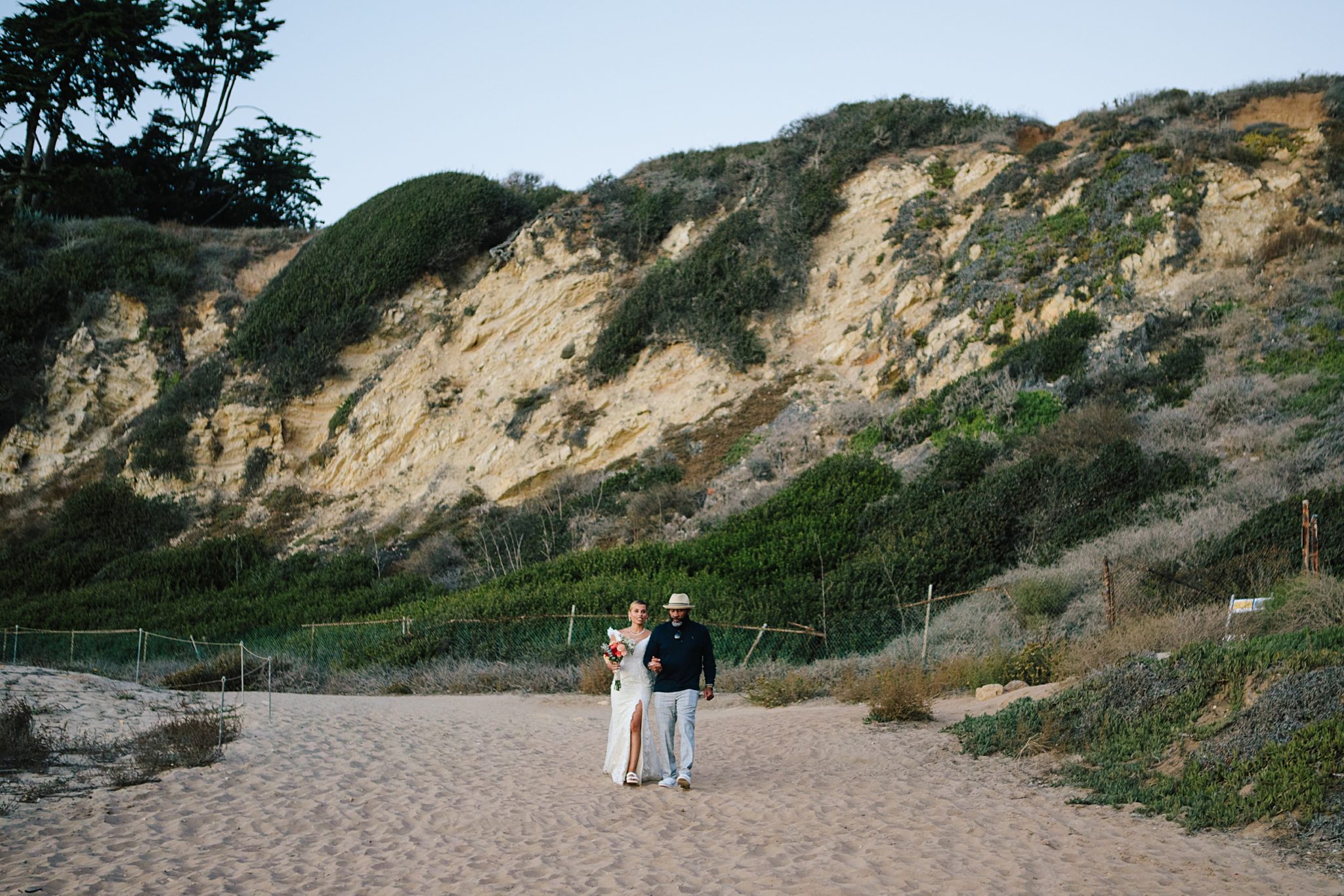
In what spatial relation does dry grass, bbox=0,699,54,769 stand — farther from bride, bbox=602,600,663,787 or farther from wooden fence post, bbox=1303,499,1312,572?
wooden fence post, bbox=1303,499,1312,572

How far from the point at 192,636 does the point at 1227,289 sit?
2302cm

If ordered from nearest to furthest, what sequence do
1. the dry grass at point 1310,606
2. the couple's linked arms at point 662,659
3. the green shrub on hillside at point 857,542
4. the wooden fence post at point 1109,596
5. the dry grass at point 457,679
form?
the couple's linked arms at point 662,659 < the dry grass at point 1310,606 < the wooden fence post at point 1109,596 < the dry grass at point 457,679 < the green shrub on hillside at point 857,542

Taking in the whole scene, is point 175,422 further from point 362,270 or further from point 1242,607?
point 1242,607

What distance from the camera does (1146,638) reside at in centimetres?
1058

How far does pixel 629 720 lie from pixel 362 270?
27299 millimetres

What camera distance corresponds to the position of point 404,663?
58.5ft

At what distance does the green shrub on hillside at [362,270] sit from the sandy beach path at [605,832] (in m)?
23.4

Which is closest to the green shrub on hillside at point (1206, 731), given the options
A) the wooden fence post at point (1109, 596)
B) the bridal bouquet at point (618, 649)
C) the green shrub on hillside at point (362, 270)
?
the wooden fence post at point (1109, 596)

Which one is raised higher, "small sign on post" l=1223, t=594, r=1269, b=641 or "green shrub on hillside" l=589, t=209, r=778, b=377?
"green shrub on hillside" l=589, t=209, r=778, b=377

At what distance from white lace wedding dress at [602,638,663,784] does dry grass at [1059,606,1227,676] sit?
4676mm

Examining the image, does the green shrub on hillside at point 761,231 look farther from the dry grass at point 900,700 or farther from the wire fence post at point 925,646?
the dry grass at point 900,700

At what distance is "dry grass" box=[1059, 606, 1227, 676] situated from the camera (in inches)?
405

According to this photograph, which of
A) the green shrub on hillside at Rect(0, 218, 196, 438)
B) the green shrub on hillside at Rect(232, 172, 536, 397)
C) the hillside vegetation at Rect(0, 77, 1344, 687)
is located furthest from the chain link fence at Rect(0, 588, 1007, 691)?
the green shrub on hillside at Rect(0, 218, 196, 438)

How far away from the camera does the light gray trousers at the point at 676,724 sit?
317 inches
